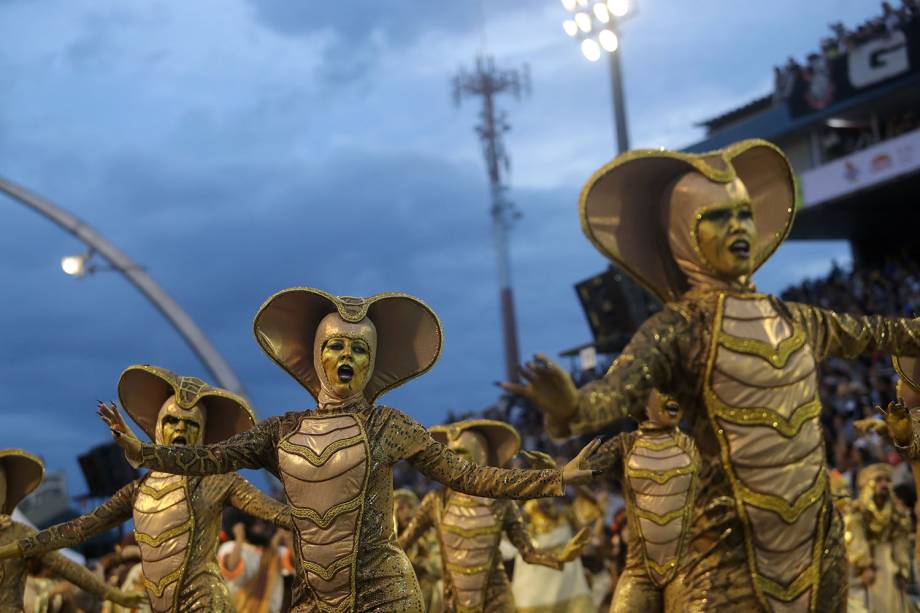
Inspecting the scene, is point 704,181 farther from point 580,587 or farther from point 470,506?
point 580,587

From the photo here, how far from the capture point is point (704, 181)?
4.67m

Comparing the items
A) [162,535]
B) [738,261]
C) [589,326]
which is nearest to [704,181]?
[738,261]

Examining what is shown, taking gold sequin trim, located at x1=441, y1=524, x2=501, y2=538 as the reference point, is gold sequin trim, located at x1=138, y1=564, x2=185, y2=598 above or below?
above

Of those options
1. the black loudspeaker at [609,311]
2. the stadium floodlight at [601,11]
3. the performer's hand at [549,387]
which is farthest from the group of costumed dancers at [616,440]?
the stadium floodlight at [601,11]

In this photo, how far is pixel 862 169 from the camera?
26.2 m

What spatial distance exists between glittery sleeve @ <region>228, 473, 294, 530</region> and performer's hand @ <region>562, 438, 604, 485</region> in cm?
220

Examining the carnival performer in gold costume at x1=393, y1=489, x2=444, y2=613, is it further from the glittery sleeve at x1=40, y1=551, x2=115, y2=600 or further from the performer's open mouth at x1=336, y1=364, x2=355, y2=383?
the performer's open mouth at x1=336, y1=364, x2=355, y2=383

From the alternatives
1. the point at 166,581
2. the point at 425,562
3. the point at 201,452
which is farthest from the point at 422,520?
the point at 201,452

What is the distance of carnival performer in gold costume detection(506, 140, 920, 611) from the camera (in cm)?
425

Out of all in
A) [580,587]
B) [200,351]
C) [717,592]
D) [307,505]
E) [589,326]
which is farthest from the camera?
[200,351]

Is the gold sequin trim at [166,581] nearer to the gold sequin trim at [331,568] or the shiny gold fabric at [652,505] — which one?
the gold sequin trim at [331,568]

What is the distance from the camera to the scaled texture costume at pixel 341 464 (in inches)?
218

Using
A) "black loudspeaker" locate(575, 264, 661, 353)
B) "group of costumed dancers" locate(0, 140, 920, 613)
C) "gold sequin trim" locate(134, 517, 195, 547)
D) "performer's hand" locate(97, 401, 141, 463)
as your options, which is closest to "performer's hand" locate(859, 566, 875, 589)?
"black loudspeaker" locate(575, 264, 661, 353)

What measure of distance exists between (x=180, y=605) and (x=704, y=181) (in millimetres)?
4244
